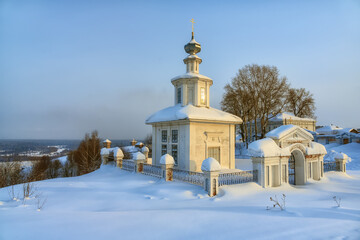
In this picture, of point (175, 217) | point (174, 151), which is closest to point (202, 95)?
point (174, 151)

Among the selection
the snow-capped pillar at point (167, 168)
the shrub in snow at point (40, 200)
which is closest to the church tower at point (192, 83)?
the snow-capped pillar at point (167, 168)

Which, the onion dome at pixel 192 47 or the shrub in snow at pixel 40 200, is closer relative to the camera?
the shrub in snow at pixel 40 200

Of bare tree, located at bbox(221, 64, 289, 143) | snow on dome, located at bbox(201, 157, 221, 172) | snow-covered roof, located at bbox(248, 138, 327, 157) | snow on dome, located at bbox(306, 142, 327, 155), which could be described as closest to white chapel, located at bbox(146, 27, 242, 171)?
snow-covered roof, located at bbox(248, 138, 327, 157)

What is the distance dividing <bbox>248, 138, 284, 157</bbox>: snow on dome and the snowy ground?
182 cm

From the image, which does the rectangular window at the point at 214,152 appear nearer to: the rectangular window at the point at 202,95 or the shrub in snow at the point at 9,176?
the rectangular window at the point at 202,95

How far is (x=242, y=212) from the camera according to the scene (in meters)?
6.60

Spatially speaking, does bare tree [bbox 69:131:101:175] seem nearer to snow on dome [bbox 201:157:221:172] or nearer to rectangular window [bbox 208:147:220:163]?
rectangular window [bbox 208:147:220:163]

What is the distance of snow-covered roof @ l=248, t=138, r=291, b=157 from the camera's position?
10.9 meters

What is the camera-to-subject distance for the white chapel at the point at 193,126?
525 inches

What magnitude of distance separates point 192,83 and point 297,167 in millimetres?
9305

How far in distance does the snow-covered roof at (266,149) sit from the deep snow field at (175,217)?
5.82 feet

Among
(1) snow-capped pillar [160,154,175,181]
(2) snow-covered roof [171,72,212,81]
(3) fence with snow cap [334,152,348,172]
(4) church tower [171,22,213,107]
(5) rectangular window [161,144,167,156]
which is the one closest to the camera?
(1) snow-capped pillar [160,154,175,181]

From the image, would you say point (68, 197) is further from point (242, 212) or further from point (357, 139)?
point (357, 139)

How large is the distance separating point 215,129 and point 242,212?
8.08m
